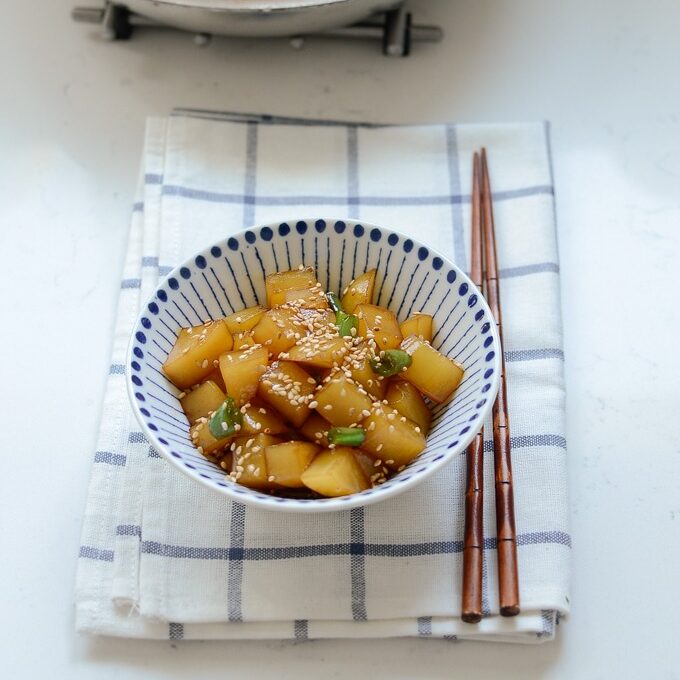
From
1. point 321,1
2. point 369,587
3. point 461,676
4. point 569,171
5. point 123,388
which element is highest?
point 321,1

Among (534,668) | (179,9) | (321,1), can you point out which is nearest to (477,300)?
(534,668)

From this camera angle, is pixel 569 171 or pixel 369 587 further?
pixel 569 171

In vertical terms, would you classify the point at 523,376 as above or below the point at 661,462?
above

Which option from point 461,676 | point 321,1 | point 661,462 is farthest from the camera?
point 321,1

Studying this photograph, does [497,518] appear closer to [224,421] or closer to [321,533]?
[321,533]

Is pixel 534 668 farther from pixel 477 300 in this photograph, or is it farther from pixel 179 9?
pixel 179 9

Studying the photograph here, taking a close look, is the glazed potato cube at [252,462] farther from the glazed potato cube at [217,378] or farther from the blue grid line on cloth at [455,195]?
the blue grid line on cloth at [455,195]

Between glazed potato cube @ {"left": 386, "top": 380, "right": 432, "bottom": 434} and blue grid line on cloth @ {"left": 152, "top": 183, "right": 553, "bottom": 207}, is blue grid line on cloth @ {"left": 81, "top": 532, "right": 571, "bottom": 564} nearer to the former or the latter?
glazed potato cube @ {"left": 386, "top": 380, "right": 432, "bottom": 434}

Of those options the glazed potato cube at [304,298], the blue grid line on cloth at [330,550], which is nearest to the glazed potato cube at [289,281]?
the glazed potato cube at [304,298]
